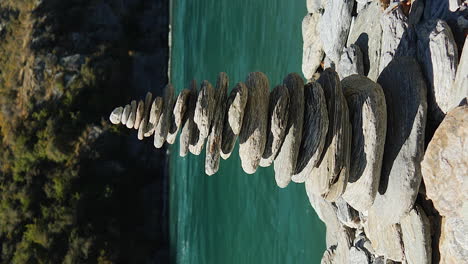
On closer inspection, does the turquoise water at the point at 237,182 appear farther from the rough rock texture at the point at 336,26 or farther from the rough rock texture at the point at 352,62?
the rough rock texture at the point at 352,62

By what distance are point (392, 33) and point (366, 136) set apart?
1.79 metres

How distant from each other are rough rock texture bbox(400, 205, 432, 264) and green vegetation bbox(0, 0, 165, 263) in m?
20.2

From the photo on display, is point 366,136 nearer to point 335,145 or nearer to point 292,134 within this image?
point 335,145

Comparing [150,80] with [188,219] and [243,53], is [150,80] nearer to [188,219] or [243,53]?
[188,219]

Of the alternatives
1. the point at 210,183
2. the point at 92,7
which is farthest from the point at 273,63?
the point at 92,7

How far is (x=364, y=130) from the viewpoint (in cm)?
598

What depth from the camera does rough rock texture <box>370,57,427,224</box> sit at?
5.96m

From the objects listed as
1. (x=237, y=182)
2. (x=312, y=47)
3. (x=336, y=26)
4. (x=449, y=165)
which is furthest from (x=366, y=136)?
(x=237, y=182)

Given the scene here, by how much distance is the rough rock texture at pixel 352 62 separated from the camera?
310 inches

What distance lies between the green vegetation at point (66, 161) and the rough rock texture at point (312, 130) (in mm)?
20392

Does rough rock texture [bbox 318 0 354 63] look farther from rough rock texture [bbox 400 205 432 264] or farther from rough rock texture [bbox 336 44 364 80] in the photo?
rough rock texture [bbox 400 205 432 264]

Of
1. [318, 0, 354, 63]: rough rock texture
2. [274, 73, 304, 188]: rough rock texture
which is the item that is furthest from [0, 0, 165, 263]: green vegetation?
[274, 73, 304, 188]: rough rock texture

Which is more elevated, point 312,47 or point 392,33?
point 312,47

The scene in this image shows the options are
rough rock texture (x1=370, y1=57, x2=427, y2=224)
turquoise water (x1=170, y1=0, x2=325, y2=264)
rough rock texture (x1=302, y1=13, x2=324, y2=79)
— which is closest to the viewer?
rough rock texture (x1=370, y1=57, x2=427, y2=224)
